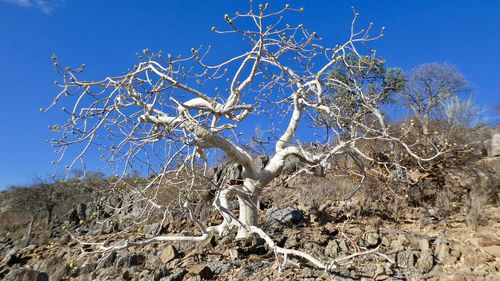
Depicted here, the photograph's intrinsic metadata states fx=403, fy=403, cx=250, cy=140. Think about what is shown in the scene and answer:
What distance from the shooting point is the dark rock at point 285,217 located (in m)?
7.66

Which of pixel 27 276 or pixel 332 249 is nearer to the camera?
pixel 332 249

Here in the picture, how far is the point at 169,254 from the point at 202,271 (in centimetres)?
136

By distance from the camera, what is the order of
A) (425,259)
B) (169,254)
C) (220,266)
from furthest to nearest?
(169,254) < (220,266) < (425,259)

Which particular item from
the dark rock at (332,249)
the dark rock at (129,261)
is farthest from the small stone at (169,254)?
the dark rock at (332,249)

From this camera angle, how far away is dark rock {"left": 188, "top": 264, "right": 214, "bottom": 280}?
18.3 feet

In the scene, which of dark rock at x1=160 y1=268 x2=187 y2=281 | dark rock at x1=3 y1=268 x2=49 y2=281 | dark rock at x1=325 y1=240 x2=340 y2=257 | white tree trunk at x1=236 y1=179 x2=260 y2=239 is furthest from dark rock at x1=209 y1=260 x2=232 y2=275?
dark rock at x1=3 y1=268 x2=49 y2=281

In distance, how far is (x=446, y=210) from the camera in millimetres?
7316

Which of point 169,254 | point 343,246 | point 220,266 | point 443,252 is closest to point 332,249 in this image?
point 343,246

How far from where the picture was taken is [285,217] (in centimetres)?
772

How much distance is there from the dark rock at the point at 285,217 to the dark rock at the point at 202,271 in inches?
90.8

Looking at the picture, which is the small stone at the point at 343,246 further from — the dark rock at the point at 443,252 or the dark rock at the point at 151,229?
the dark rock at the point at 151,229

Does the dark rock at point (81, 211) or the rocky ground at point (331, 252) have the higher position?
the dark rock at point (81, 211)

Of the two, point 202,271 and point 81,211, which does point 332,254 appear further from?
point 81,211

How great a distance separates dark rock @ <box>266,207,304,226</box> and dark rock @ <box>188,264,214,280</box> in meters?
2.31
